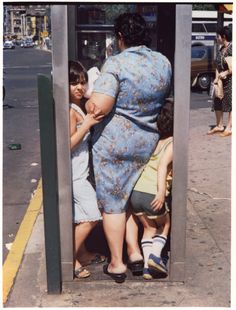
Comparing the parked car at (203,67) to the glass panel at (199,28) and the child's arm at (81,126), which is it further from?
the child's arm at (81,126)

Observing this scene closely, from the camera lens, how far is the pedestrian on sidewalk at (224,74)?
7867 millimetres

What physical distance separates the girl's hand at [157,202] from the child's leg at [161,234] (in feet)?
0.44

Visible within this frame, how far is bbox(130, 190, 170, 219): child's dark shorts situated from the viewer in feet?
10.5

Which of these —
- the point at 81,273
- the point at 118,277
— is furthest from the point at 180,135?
the point at 81,273

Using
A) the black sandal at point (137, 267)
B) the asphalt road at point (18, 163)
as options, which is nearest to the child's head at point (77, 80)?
the black sandal at point (137, 267)

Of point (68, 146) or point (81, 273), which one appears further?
point (81, 273)

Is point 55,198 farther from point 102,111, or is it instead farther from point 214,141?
point 214,141

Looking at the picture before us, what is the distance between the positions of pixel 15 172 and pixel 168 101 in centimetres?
385

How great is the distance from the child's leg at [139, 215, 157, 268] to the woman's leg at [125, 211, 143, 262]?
0.07 m

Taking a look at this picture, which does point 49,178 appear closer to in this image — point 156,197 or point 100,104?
point 100,104

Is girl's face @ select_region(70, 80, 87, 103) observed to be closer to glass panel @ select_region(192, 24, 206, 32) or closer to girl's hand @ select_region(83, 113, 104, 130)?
girl's hand @ select_region(83, 113, 104, 130)

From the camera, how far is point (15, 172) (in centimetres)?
665

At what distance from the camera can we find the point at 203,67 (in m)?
15.6

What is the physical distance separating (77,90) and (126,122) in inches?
15.2
